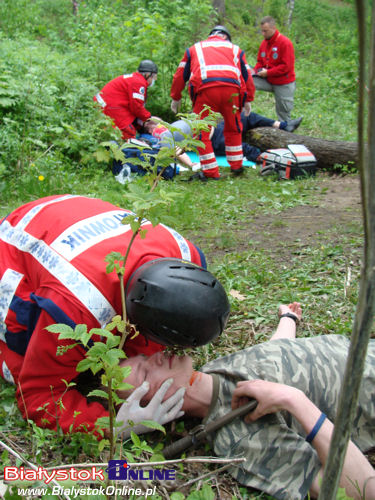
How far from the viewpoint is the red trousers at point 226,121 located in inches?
259

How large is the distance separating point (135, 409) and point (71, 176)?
405 centimetres

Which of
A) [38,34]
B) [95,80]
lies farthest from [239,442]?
[38,34]

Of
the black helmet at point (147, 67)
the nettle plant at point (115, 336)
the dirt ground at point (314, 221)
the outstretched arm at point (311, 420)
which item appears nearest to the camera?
the nettle plant at point (115, 336)

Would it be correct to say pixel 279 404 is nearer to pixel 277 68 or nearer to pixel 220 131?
pixel 220 131

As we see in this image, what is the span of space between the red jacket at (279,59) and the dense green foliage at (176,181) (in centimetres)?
119

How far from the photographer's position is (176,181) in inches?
268

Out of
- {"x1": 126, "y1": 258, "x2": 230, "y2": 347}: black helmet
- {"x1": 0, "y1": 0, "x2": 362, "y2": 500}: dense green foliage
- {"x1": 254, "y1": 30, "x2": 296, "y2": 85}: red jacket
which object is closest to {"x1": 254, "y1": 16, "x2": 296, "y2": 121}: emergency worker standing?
{"x1": 254, "y1": 30, "x2": 296, "y2": 85}: red jacket

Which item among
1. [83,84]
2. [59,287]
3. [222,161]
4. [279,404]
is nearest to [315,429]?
[279,404]

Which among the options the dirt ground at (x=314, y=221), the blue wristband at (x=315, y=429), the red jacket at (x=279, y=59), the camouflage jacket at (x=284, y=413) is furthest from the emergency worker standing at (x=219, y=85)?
the blue wristband at (x=315, y=429)

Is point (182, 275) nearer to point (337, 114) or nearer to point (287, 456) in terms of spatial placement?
point (287, 456)

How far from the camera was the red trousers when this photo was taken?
657 cm

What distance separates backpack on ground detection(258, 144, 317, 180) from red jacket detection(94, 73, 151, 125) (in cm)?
243

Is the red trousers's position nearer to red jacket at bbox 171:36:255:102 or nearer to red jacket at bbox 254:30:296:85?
red jacket at bbox 171:36:255:102

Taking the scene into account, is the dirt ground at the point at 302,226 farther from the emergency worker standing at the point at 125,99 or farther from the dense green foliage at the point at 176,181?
the emergency worker standing at the point at 125,99
